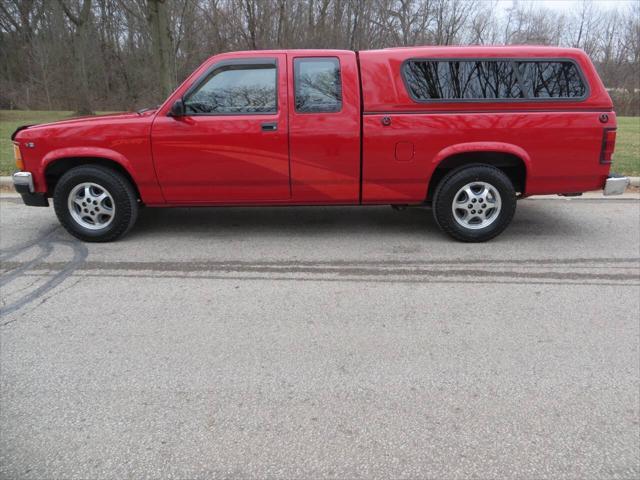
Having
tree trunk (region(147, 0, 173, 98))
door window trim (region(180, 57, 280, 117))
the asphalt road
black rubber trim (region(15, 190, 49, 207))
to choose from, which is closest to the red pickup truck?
door window trim (region(180, 57, 280, 117))

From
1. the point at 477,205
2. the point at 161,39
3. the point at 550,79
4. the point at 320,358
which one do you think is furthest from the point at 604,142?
the point at 161,39

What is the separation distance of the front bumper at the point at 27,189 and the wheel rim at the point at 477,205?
4437 mm

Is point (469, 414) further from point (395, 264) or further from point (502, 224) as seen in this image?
point (502, 224)

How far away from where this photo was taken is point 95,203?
5.34 meters

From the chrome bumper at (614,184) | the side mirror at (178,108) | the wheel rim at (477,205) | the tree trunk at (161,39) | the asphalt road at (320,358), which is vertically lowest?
the asphalt road at (320,358)

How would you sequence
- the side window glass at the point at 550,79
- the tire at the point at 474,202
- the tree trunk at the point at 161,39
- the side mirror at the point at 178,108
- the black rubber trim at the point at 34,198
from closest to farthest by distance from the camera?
1. the side mirror at the point at 178,108
2. the side window glass at the point at 550,79
3. the tire at the point at 474,202
4. the black rubber trim at the point at 34,198
5. the tree trunk at the point at 161,39

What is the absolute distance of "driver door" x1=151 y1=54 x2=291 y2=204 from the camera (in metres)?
5.09

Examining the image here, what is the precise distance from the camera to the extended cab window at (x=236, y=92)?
5105 mm

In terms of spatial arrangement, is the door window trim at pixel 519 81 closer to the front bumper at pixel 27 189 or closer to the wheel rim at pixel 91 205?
the wheel rim at pixel 91 205

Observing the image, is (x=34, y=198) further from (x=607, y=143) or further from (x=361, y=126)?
(x=607, y=143)

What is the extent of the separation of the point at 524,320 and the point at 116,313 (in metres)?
3.00

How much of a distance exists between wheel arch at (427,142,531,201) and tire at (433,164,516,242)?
9 cm

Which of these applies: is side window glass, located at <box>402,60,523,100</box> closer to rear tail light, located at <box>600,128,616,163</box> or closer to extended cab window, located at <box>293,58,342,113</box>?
extended cab window, located at <box>293,58,342,113</box>

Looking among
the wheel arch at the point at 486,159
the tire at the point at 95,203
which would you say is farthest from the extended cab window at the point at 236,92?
the wheel arch at the point at 486,159
